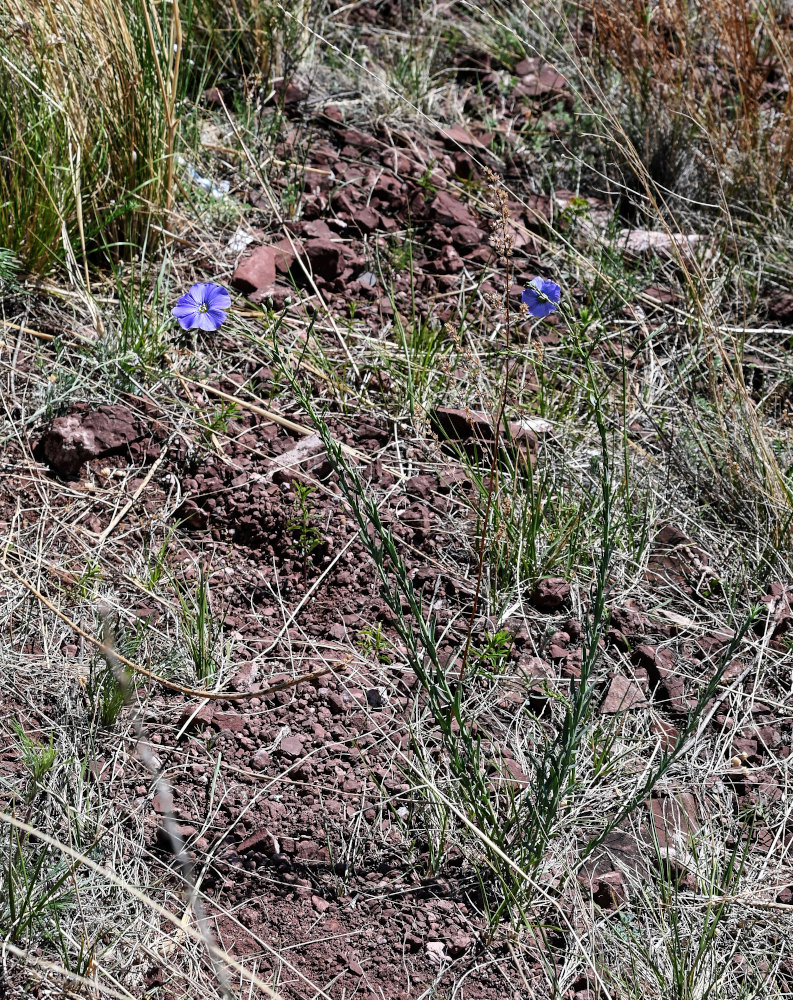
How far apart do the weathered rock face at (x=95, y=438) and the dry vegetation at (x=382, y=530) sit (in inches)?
0.5

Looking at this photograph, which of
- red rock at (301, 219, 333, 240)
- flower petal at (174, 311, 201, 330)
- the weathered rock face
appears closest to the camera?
the weathered rock face

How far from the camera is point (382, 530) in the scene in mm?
1507

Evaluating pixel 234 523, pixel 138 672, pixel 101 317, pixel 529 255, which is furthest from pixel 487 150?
pixel 138 672

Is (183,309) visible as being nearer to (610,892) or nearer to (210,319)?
(210,319)

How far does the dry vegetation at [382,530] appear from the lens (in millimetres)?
1560

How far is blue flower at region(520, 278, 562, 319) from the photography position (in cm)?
235

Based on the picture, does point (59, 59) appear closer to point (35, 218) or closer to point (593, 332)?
point (35, 218)

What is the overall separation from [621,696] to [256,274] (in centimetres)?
147

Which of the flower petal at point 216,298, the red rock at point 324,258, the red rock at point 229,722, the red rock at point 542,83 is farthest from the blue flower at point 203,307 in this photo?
the red rock at point 542,83

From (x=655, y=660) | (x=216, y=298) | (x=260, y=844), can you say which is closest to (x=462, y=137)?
(x=216, y=298)

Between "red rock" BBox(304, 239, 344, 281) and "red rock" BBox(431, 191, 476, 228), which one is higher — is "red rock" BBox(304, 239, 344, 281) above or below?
below

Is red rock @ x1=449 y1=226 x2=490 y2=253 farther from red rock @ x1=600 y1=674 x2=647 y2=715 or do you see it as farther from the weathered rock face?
red rock @ x1=600 y1=674 x2=647 y2=715

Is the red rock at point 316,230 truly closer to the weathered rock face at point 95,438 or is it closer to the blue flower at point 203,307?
the blue flower at point 203,307

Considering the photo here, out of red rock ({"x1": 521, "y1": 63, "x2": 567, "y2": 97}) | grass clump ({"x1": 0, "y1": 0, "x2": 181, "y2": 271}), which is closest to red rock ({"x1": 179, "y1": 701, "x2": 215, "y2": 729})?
grass clump ({"x1": 0, "y1": 0, "x2": 181, "y2": 271})
